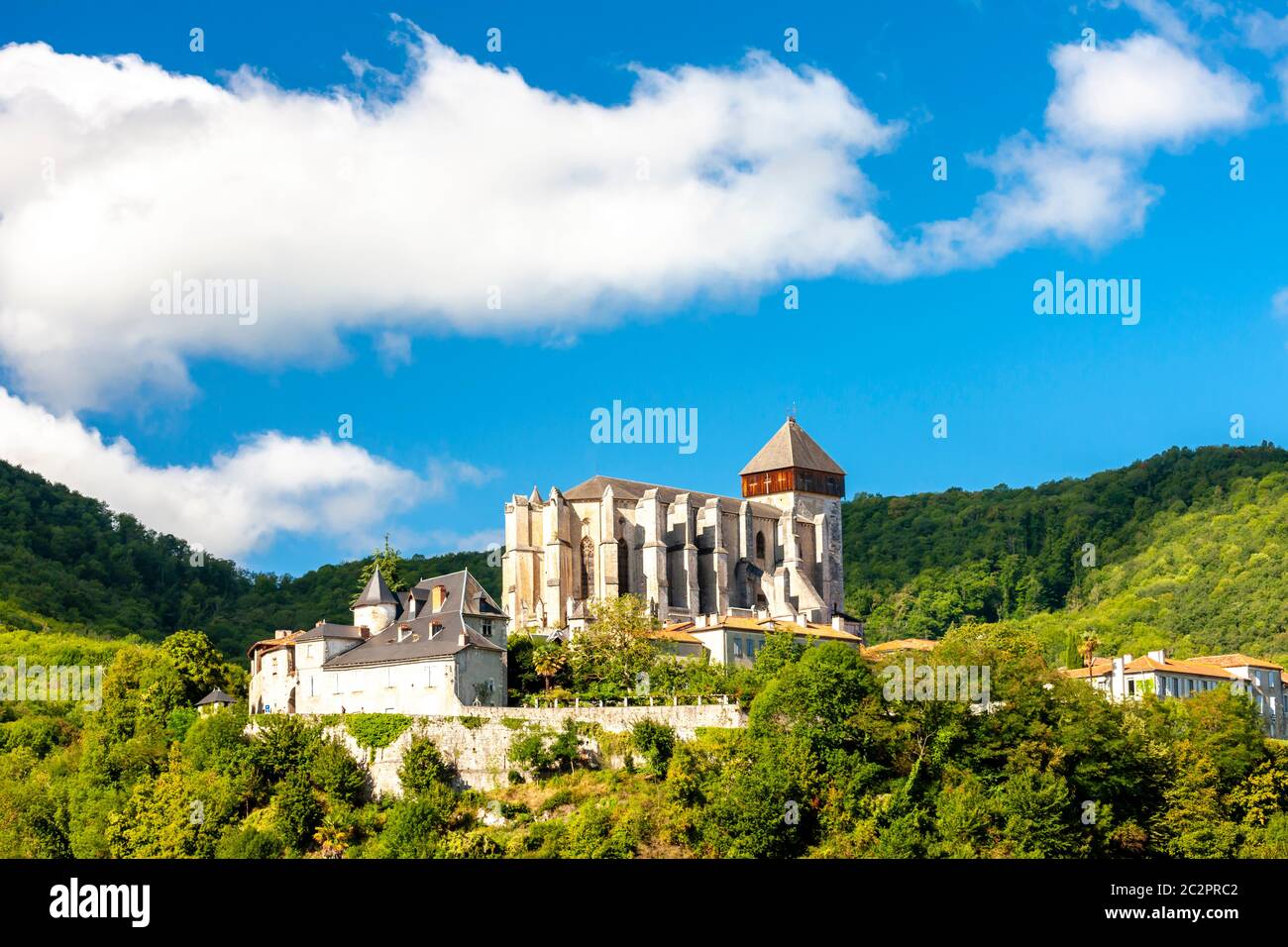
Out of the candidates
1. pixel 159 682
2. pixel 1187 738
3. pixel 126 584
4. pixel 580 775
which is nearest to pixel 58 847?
pixel 159 682

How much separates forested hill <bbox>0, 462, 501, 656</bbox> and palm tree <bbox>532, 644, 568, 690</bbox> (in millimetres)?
37223

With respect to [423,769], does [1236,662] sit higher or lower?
higher

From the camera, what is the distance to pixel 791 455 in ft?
344

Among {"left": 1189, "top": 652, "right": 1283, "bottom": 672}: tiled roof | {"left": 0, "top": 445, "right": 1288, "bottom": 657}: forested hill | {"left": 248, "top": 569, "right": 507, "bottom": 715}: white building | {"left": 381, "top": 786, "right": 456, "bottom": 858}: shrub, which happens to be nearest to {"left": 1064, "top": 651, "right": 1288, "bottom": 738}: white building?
{"left": 1189, "top": 652, "right": 1283, "bottom": 672}: tiled roof

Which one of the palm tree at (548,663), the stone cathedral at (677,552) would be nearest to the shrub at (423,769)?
the palm tree at (548,663)

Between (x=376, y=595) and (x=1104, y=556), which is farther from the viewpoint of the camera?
(x=1104, y=556)

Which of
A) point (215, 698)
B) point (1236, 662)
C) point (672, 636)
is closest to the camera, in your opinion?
point (215, 698)

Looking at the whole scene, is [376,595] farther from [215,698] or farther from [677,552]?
[677,552]

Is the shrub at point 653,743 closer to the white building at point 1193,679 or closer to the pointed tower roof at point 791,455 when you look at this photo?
the white building at point 1193,679

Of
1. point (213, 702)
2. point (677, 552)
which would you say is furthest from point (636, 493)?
point (213, 702)

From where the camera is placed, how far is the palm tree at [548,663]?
73.9 metres

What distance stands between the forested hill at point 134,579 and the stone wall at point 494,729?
4235cm

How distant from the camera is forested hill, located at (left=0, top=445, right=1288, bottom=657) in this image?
4589 inches

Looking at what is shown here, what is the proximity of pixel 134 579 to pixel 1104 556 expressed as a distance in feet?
227
